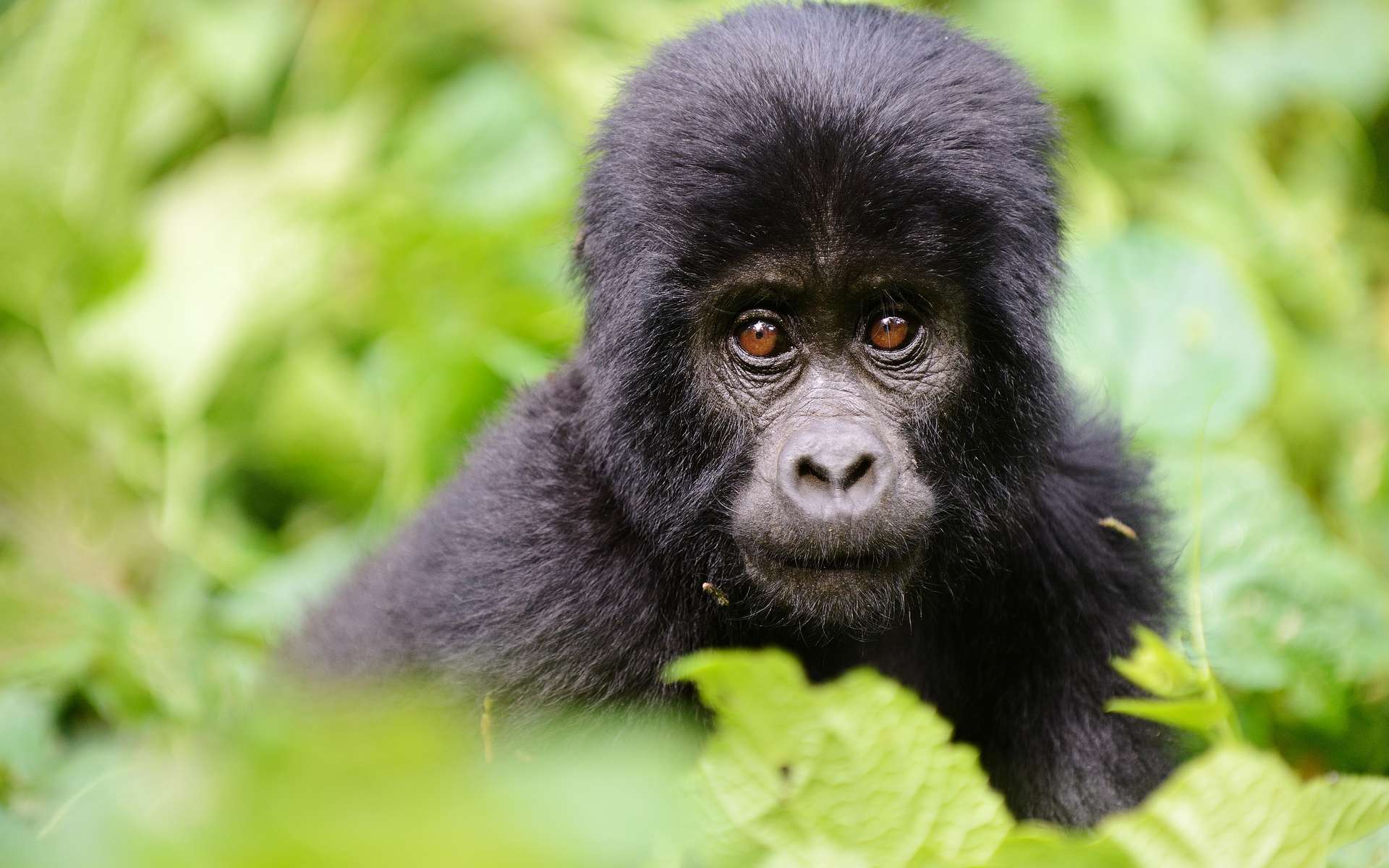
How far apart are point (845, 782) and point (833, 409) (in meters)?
1.09

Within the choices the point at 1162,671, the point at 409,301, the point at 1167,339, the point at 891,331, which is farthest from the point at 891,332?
the point at 409,301

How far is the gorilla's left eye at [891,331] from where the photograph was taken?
3021mm

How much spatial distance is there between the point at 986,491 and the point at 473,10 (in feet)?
15.1

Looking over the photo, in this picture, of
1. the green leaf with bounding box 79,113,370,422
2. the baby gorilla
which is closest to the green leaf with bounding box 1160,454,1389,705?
the baby gorilla

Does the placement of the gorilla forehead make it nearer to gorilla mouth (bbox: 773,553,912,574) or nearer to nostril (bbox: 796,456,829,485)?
nostril (bbox: 796,456,829,485)

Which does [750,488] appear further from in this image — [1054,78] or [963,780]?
[1054,78]

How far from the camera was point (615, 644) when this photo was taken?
3.06 m

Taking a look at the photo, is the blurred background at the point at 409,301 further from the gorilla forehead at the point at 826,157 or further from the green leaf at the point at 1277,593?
the gorilla forehead at the point at 826,157

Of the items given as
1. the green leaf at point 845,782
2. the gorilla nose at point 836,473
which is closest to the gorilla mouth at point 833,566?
the gorilla nose at point 836,473

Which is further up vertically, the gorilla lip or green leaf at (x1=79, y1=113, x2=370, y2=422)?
the gorilla lip

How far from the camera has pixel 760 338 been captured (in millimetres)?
3037

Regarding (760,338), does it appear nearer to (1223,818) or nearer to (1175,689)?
(1175,689)

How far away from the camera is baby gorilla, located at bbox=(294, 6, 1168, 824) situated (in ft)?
9.50

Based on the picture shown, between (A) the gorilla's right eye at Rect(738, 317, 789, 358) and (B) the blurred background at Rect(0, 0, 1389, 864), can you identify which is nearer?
(A) the gorilla's right eye at Rect(738, 317, 789, 358)
